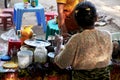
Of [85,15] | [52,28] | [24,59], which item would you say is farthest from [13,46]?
[52,28]

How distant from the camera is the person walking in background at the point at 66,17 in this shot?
2.85m

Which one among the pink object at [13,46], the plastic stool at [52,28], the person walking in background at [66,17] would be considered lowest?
the plastic stool at [52,28]

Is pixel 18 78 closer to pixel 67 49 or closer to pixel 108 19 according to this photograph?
pixel 67 49

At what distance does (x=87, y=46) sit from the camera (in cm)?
187

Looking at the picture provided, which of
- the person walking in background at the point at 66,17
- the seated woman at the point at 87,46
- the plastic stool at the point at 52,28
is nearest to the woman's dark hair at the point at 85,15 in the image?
the seated woman at the point at 87,46

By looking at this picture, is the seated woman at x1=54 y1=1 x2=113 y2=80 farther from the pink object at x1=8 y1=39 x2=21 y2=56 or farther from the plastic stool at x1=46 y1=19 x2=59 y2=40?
the plastic stool at x1=46 y1=19 x2=59 y2=40

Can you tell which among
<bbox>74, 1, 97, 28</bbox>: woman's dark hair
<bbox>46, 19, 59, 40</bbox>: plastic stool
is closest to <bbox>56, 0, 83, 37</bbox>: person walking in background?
<bbox>74, 1, 97, 28</bbox>: woman's dark hair

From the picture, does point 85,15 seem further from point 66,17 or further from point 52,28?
point 52,28

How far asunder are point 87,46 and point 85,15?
208 millimetres

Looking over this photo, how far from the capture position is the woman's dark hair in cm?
185

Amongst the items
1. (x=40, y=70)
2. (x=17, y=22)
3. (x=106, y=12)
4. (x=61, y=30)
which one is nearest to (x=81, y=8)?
(x=40, y=70)

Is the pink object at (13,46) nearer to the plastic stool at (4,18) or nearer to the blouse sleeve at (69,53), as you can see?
the blouse sleeve at (69,53)

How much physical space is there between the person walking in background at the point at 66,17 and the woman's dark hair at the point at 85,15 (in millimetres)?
936

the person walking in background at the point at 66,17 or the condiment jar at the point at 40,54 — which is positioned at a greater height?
the person walking in background at the point at 66,17
